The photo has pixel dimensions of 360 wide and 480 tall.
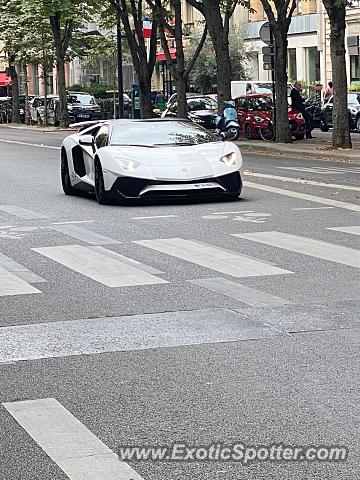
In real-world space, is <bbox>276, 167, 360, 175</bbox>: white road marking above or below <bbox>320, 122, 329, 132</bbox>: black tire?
above

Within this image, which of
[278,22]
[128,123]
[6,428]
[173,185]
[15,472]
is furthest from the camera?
[278,22]

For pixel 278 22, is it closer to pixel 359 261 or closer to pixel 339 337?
pixel 359 261

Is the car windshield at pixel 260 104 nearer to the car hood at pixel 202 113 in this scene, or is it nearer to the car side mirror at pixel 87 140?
the car hood at pixel 202 113

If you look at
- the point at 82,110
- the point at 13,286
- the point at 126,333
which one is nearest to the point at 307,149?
the point at 13,286

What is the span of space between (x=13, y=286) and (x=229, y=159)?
7.35 metres

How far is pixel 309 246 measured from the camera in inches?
480

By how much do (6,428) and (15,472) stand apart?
68cm

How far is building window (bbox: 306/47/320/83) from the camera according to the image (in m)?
67.2

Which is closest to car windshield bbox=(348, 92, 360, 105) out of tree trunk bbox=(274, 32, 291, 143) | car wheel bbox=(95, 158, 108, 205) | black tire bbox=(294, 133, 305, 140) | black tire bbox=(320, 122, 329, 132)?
black tire bbox=(320, 122, 329, 132)

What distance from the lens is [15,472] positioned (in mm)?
5223

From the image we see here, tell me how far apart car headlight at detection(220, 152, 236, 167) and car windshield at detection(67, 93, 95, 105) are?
49.5 metres

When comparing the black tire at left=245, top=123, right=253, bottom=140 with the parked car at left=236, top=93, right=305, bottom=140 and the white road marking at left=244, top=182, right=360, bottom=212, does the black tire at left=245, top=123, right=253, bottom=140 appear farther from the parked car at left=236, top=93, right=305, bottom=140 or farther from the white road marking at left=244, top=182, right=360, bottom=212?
the white road marking at left=244, top=182, right=360, bottom=212

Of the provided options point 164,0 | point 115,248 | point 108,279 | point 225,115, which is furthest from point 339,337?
point 164,0

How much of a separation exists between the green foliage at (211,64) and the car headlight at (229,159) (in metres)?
53.0
